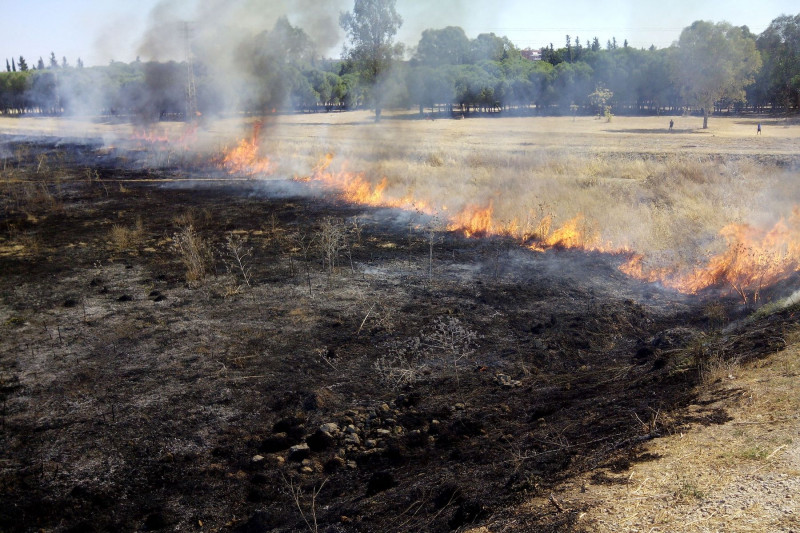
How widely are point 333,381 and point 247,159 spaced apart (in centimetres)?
2347

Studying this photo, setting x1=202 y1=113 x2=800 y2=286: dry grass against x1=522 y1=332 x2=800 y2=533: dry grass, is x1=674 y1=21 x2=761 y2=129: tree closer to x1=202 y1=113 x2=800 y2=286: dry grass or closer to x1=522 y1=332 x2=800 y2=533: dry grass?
x1=202 y1=113 x2=800 y2=286: dry grass

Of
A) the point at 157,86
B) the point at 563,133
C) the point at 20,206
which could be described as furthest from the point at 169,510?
the point at 157,86

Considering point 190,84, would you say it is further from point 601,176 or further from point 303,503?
point 303,503

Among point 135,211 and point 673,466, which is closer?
point 673,466

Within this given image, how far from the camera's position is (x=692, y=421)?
16.1 feet

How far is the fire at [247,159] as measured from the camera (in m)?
27.1

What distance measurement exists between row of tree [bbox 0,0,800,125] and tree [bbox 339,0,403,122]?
0.20ft

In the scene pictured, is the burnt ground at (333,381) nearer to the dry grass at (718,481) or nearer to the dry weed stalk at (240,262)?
the dry weed stalk at (240,262)

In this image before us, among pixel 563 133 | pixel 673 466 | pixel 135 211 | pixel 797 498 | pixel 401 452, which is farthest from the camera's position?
pixel 563 133

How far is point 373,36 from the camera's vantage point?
26609mm

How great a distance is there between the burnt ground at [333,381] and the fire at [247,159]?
1413 cm

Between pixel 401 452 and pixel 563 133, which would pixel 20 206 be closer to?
pixel 401 452

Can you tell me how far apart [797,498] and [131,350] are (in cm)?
780

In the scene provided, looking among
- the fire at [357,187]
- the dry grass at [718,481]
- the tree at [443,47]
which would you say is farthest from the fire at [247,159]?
the dry grass at [718,481]
